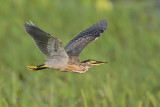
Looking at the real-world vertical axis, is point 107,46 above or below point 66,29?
below

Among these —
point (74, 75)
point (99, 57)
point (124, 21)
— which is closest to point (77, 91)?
point (74, 75)

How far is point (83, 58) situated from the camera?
7508mm

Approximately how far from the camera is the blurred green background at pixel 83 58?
569 centimetres

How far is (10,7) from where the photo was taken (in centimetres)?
967

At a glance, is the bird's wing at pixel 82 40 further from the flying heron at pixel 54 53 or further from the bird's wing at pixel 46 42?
the bird's wing at pixel 46 42

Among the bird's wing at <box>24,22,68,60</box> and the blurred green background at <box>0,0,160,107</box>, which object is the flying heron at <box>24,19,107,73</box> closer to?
the bird's wing at <box>24,22,68,60</box>

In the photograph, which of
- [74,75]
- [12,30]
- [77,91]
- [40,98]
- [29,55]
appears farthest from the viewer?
[12,30]

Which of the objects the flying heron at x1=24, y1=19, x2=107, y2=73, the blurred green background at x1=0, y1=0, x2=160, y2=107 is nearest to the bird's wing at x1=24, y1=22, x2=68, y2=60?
the flying heron at x1=24, y1=19, x2=107, y2=73

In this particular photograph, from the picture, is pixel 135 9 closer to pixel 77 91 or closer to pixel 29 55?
pixel 29 55

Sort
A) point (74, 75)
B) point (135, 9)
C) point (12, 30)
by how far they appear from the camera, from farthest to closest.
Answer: point (135, 9) → point (12, 30) → point (74, 75)

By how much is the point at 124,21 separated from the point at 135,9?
1.94 m

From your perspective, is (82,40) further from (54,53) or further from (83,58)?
(83,58)

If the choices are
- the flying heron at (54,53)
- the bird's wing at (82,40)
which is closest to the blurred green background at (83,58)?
the flying heron at (54,53)

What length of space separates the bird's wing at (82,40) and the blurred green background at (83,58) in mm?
492
